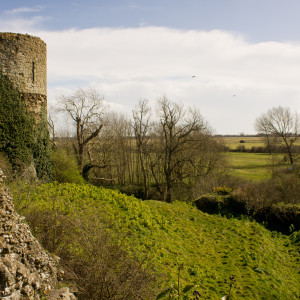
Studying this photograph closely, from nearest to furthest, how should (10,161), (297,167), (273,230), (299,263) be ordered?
1. (299,263)
2. (10,161)
3. (273,230)
4. (297,167)

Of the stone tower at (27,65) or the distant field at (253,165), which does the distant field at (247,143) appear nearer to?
the distant field at (253,165)

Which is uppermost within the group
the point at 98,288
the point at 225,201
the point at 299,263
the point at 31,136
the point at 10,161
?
the point at 31,136

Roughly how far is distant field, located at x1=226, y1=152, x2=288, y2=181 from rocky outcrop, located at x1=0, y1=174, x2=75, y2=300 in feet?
100

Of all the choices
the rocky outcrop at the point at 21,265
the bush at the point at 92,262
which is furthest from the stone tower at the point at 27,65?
the rocky outcrop at the point at 21,265

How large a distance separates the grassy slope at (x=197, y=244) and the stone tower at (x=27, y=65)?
18.5ft

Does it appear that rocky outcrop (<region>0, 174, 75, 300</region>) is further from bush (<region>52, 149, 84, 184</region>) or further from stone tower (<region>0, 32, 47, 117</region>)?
bush (<region>52, 149, 84, 184</region>)

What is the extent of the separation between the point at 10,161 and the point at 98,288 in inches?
433

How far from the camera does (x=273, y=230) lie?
14844 mm

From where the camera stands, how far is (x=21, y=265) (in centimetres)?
425

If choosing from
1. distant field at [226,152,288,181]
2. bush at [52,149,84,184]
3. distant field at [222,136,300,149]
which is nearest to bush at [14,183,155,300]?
bush at [52,149,84,184]

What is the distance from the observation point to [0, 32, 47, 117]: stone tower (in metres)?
14.3

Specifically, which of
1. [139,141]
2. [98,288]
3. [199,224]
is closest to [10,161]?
[199,224]

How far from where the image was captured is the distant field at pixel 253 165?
33353 mm

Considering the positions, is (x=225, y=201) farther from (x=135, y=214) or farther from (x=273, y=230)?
(x=135, y=214)
